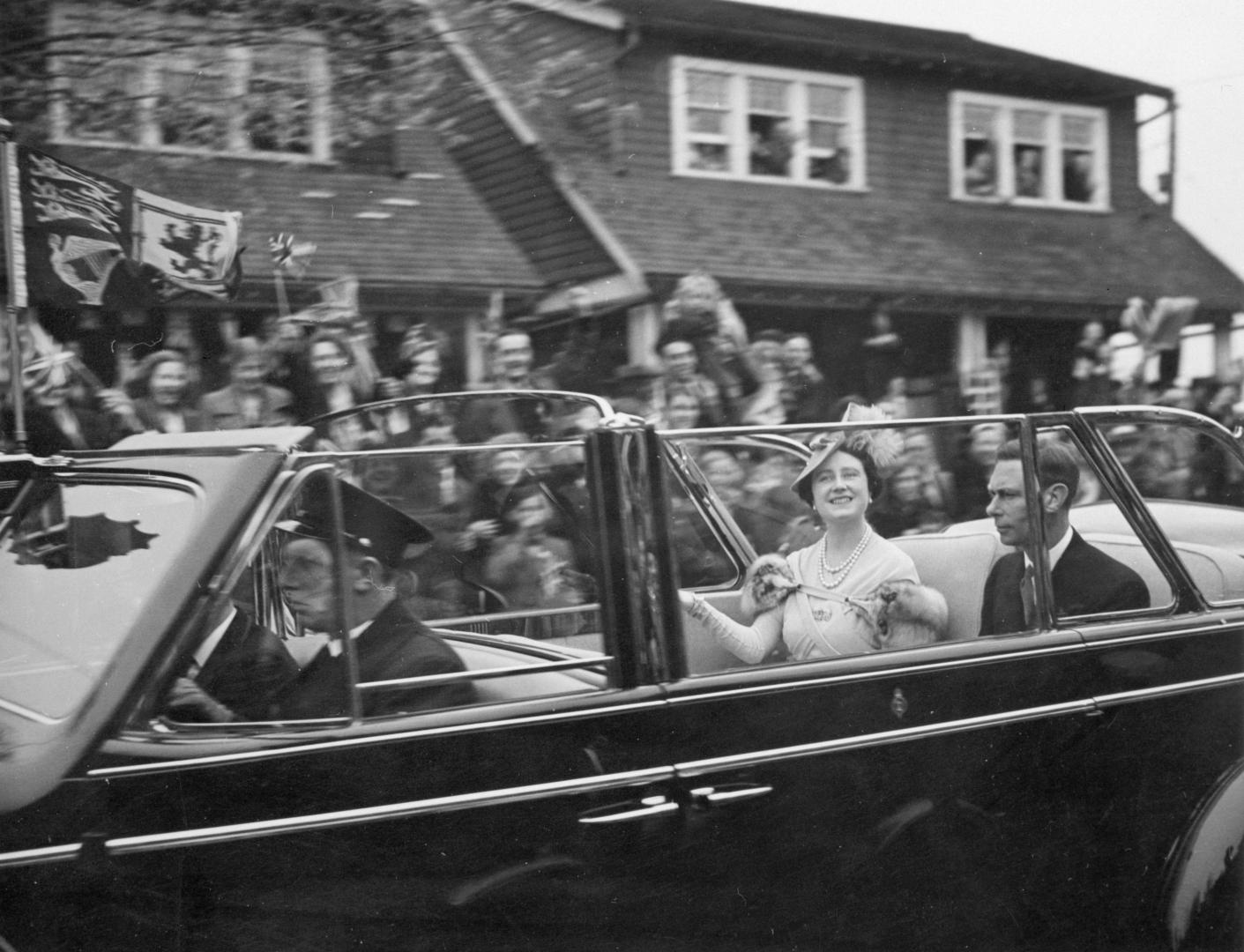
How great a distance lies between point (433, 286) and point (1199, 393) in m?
3.87

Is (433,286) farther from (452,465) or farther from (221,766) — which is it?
(221,766)

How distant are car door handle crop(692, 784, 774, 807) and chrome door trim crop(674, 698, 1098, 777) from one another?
34mm

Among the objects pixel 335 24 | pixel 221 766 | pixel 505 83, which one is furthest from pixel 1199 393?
pixel 221 766

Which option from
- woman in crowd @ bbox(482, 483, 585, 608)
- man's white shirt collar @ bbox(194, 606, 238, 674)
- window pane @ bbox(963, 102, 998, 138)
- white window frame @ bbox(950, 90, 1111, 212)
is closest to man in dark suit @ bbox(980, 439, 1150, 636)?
woman in crowd @ bbox(482, 483, 585, 608)

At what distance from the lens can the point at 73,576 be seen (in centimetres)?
246

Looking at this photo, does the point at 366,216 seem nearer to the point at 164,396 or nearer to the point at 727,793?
the point at 164,396

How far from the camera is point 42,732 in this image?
2.27 metres

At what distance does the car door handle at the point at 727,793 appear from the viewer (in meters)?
2.61

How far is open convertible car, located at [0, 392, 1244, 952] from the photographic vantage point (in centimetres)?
227

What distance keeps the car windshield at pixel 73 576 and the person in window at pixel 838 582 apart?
112 centimetres

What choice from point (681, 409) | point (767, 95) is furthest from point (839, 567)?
point (767, 95)

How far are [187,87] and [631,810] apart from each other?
3.02m

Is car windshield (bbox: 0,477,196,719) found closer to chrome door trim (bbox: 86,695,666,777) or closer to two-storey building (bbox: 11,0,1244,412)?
chrome door trim (bbox: 86,695,666,777)

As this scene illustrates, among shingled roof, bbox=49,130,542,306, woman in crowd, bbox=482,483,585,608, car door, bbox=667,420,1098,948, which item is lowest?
car door, bbox=667,420,1098,948
